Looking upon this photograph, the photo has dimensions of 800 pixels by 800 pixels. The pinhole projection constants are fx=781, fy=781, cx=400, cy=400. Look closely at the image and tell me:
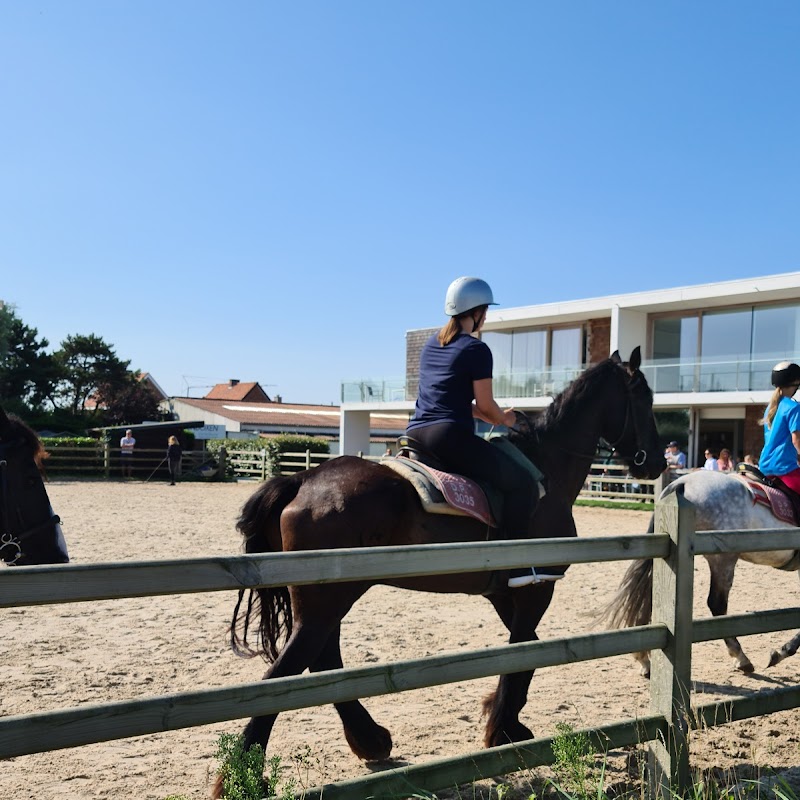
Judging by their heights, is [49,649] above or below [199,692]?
below

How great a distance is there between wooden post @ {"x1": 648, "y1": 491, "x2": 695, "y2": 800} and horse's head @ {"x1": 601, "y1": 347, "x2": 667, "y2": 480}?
1.83 meters

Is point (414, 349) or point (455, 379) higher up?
point (414, 349)

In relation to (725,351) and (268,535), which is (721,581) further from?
(725,351)

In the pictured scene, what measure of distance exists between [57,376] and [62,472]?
85.7ft

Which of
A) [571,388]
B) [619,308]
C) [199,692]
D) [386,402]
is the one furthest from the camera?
[386,402]

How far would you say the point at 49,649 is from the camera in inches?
241

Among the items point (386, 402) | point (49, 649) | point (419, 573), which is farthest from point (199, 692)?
point (386, 402)

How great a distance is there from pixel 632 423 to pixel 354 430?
107 feet

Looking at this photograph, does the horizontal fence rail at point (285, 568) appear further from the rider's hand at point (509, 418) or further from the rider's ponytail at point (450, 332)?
the rider's ponytail at point (450, 332)

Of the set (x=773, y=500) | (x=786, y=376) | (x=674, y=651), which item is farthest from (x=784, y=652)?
(x=674, y=651)

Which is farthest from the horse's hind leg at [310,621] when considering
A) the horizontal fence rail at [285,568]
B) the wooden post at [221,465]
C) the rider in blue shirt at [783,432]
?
the wooden post at [221,465]

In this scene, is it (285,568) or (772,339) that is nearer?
(285,568)

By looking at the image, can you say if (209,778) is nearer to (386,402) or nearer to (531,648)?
(531,648)

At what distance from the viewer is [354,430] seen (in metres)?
37.8
